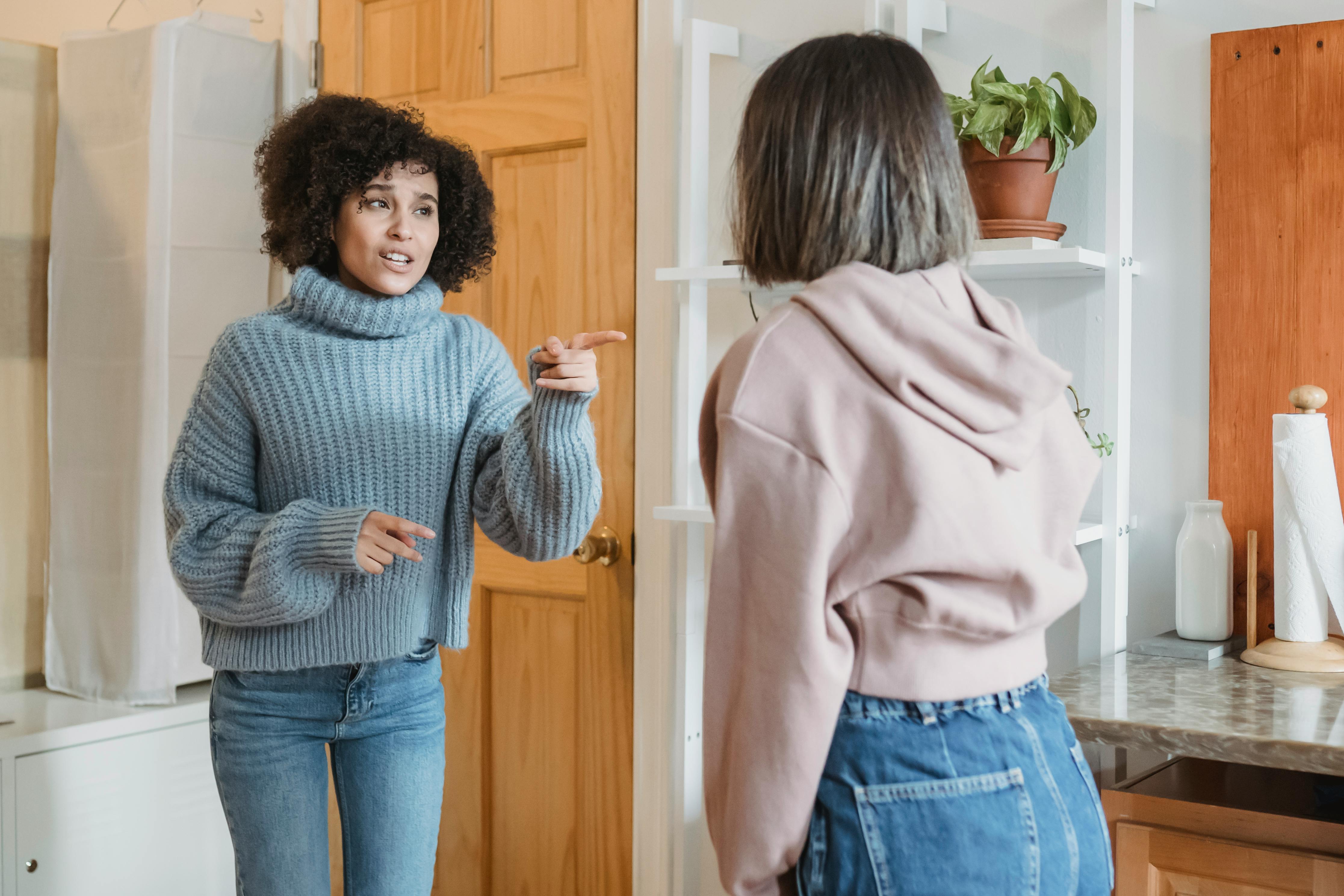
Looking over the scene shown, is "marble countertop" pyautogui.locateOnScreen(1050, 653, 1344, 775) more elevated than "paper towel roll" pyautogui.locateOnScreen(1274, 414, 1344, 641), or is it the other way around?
"paper towel roll" pyautogui.locateOnScreen(1274, 414, 1344, 641)

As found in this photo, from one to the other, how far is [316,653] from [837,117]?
2.70 ft

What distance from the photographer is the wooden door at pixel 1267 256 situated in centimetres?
160

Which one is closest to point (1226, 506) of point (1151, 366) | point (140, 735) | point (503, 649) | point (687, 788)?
point (1151, 366)

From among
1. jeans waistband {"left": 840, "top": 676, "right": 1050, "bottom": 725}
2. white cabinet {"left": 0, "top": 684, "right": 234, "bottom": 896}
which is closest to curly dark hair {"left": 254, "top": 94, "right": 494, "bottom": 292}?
jeans waistband {"left": 840, "top": 676, "right": 1050, "bottom": 725}

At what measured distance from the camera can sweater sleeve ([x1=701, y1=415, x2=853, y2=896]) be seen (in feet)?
2.69

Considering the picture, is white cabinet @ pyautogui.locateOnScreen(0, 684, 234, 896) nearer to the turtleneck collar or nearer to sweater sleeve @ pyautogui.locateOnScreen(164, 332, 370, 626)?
sweater sleeve @ pyautogui.locateOnScreen(164, 332, 370, 626)

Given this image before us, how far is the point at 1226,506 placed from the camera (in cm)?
168

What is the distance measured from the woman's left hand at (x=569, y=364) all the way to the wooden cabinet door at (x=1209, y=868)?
83cm

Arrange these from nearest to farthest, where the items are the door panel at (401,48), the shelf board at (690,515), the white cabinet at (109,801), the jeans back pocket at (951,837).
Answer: the jeans back pocket at (951,837), the shelf board at (690,515), the white cabinet at (109,801), the door panel at (401,48)

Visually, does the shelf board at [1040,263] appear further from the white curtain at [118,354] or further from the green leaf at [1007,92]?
the white curtain at [118,354]

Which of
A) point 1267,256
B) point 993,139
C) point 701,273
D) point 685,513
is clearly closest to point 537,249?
point 701,273

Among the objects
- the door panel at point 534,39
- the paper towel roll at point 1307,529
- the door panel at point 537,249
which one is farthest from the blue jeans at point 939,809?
the door panel at point 534,39

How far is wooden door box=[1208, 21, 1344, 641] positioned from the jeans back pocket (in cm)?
98

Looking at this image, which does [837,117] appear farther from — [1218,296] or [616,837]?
A: [616,837]
